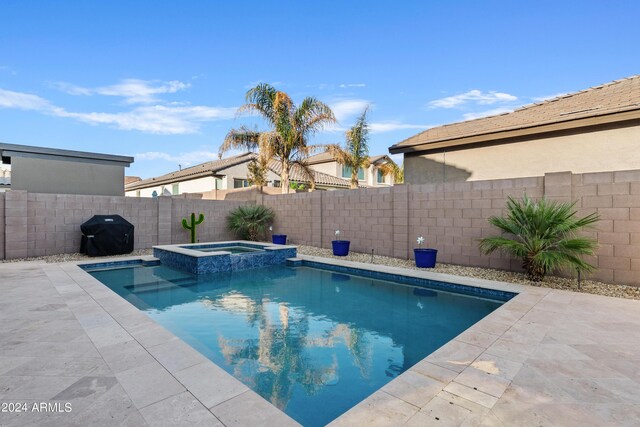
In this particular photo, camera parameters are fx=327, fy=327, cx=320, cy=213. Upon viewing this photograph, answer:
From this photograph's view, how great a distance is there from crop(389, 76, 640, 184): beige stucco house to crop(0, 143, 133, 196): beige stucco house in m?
12.0

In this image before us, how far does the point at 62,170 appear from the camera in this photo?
13.3m

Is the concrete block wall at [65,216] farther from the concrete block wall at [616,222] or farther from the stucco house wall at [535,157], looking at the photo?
the concrete block wall at [616,222]

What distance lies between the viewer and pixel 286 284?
300 inches

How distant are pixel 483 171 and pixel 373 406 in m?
9.48

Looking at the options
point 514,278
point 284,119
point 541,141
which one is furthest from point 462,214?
point 284,119

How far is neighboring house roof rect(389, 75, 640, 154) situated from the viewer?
26.7 feet

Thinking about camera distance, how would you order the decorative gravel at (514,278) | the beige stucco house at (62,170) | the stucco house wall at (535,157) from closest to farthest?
the decorative gravel at (514,278) < the stucco house wall at (535,157) < the beige stucco house at (62,170)

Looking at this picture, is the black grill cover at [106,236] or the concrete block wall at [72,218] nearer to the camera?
the concrete block wall at [72,218]

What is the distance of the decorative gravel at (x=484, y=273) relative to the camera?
A: 5914 mm

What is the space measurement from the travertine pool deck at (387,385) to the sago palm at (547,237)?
1.58 m

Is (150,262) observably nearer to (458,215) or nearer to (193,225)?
(193,225)

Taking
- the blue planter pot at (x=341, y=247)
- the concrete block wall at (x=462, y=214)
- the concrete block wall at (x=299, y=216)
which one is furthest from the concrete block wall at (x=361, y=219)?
the concrete block wall at (x=462, y=214)

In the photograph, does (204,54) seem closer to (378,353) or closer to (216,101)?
(216,101)

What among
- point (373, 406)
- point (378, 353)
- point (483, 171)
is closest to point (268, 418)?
point (373, 406)
